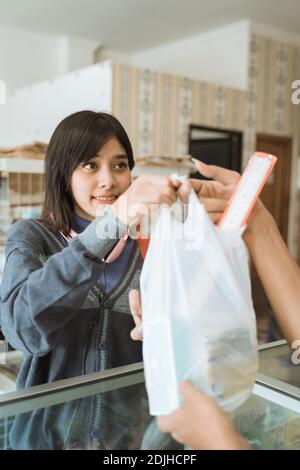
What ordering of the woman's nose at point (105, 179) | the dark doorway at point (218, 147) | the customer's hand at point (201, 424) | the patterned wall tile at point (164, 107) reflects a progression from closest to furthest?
1. the customer's hand at point (201, 424)
2. the woman's nose at point (105, 179)
3. the patterned wall tile at point (164, 107)
4. the dark doorway at point (218, 147)

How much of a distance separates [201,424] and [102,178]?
1.72 feet

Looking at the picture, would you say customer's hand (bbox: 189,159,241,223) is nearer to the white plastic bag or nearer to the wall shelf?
the white plastic bag

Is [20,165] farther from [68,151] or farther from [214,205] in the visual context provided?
[214,205]

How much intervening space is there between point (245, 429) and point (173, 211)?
1.01 ft

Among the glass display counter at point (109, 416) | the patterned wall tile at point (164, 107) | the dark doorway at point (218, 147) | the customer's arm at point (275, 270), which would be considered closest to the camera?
the glass display counter at point (109, 416)

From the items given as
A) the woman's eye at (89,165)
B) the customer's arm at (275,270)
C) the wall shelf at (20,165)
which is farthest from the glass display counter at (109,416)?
the wall shelf at (20,165)

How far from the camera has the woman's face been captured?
0.90 metres

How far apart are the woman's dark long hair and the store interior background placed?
315 cm

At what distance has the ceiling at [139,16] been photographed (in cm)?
439

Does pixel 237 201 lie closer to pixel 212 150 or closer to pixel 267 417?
pixel 267 417

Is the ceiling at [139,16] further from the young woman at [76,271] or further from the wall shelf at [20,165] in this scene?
the young woman at [76,271]

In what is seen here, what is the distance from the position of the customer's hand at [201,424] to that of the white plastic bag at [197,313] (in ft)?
0.04

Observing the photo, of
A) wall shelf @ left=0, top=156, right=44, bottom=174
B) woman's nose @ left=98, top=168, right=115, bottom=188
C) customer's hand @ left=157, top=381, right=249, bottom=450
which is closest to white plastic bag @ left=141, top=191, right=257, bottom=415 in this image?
customer's hand @ left=157, top=381, right=249, bottom=450

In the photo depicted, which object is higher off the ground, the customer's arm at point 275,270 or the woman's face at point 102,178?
the woman's face at point 102,178
